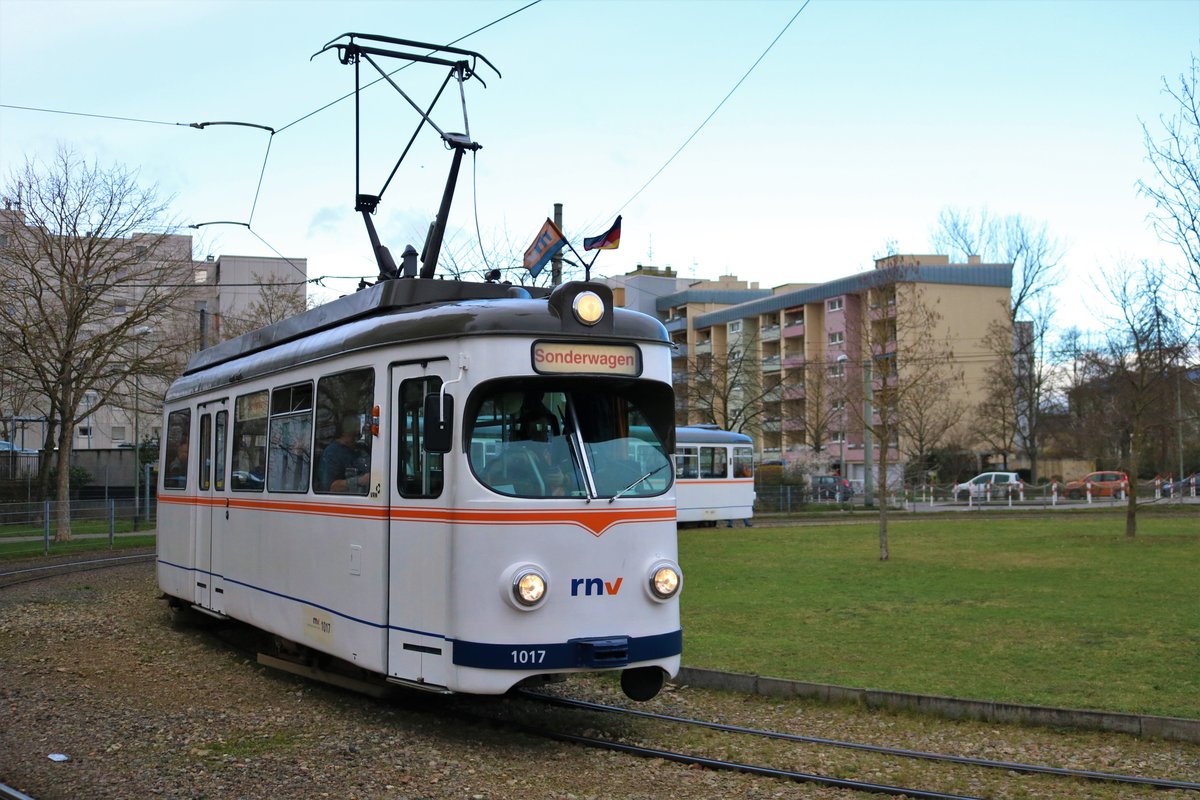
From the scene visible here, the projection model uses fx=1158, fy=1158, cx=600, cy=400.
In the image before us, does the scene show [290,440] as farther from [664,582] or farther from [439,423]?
[664,582]

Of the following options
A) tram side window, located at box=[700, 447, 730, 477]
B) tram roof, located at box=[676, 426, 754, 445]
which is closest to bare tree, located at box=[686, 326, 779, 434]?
tram roof, located at box=[676, 426, 754, 445]

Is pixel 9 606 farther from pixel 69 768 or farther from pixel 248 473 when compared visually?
pixel 69 768

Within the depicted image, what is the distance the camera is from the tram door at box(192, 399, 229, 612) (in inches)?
520

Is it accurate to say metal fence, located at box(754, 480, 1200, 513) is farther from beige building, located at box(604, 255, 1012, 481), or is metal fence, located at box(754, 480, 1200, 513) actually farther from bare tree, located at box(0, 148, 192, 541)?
bare tree, located at box(0, 148, 192, 541)

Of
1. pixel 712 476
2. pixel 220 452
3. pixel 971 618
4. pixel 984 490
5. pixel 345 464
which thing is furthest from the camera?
pixel 984 490

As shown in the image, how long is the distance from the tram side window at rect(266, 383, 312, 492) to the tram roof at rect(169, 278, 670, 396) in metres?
0.35

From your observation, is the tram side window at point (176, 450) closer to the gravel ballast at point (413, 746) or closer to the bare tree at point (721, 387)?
the gravel ballast at point (413, 746)

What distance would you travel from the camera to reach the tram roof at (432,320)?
8.68 m

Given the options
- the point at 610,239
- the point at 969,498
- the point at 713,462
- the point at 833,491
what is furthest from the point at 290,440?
the point at 969,498

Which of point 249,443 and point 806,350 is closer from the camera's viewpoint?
point 249,443

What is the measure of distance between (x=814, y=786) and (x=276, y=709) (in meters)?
4.93

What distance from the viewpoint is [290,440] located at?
438 inches

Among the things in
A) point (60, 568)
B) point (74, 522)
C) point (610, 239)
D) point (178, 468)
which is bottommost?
point (60, 568)

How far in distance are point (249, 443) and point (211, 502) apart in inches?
61.8
